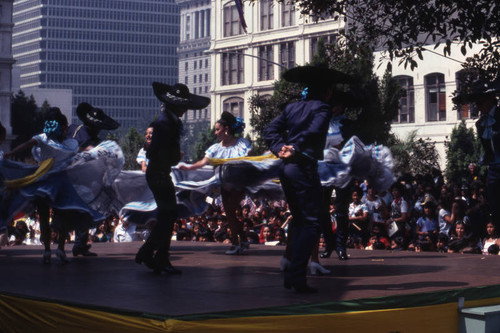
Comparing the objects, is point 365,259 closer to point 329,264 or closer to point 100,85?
point 329,264

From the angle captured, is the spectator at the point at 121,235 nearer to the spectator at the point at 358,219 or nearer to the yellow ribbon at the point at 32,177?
the spectator at the point at 358,219

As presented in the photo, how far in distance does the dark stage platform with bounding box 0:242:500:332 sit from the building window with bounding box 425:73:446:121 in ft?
145

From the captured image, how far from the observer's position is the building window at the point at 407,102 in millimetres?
55719

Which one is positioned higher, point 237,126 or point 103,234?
point 237,126

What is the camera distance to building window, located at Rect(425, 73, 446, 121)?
5438cm

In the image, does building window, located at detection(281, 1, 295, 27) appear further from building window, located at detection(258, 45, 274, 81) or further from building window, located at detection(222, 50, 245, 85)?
building window, located at detection(222, 50, 245, 85)

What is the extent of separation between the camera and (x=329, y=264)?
32.6 ft

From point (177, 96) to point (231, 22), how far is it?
7110 cm

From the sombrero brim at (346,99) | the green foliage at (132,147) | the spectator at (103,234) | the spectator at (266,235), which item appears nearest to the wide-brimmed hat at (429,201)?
the spectator at (266,235)

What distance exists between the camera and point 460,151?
156 feet

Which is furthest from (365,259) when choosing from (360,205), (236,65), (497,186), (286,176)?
(236,65)

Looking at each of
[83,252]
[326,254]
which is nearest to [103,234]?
[83,252]

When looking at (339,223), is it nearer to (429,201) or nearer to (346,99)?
(346,99)

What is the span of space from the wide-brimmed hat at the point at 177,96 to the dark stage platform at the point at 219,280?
5.83ft
